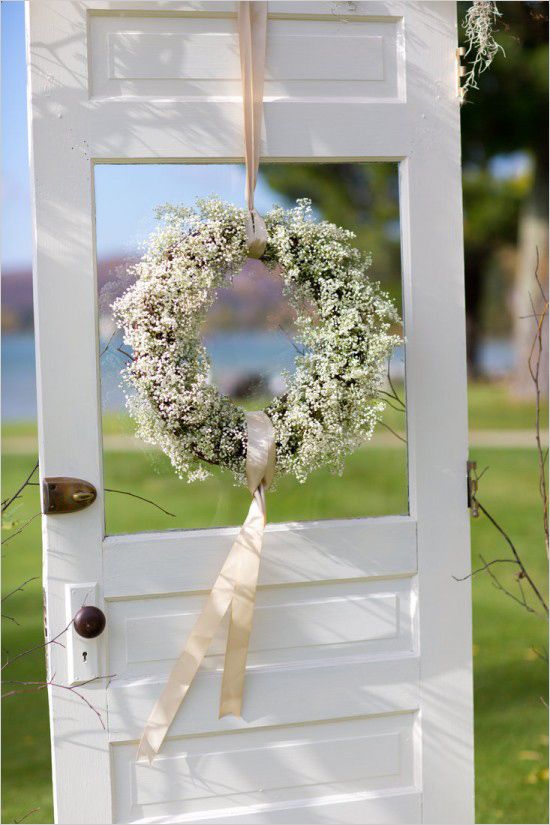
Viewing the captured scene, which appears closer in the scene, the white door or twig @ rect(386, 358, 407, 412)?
the white door

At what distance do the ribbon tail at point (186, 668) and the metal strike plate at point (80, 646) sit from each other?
144 millimetres

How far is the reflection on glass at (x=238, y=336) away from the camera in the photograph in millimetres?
1646

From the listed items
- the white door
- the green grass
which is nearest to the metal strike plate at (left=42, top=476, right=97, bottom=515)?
the white door

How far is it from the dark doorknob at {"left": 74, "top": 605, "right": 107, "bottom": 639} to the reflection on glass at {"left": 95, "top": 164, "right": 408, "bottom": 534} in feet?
0.56

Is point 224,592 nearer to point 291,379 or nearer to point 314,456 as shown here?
point 314,456

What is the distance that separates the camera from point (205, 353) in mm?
1639

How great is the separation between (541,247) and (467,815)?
6858 millimetres

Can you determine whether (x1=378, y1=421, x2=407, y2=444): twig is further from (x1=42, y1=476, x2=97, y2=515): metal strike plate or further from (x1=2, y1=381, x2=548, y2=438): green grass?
(x1=42, y1=476, x2=97, y2=515): metal strike plate

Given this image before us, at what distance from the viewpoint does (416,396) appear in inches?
69.6

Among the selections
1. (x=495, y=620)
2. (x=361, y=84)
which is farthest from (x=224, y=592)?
(x=495, y=620)

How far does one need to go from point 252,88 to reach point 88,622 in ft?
3.64

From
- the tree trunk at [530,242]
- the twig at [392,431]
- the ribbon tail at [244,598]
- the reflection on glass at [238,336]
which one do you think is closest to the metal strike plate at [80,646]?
the reflection on glass at [238,336]

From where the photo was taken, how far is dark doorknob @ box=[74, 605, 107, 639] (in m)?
1.60

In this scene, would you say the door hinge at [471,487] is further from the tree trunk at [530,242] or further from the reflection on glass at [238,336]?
the tree trunk at [530,242]
